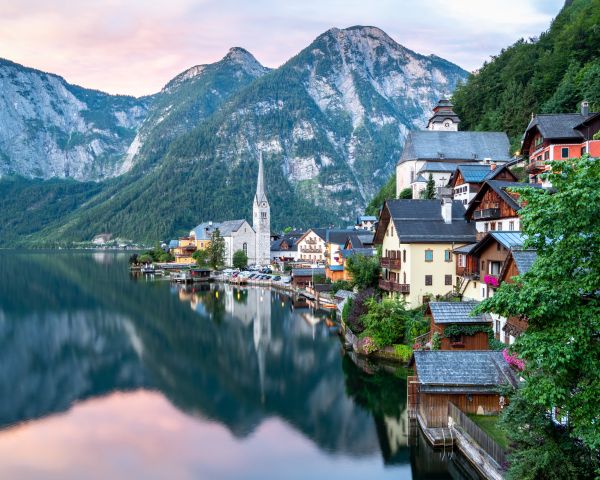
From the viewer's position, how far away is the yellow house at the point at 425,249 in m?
40.8

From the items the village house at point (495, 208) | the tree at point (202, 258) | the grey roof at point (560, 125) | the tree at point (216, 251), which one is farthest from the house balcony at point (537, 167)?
the tree at point (202, 258)

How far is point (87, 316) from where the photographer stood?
64250 millimetres

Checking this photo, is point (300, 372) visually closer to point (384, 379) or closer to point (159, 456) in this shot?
point (384, 379)

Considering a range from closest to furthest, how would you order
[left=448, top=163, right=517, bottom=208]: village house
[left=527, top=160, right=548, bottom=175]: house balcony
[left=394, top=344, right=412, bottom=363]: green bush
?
[left=394, top=344, right=412, bottom=363]: green bush, [left=527, top=160, right=548, bottom=175]: house balcony, [left=448, top=163, right=517, bottom=208]: village house

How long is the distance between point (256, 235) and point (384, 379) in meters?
98.7

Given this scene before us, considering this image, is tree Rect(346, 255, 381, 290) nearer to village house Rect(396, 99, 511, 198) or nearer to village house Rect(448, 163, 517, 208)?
village house Rect(448, 163, 517, 208)

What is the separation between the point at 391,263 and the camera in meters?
43.3

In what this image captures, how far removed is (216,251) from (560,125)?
3256 inches

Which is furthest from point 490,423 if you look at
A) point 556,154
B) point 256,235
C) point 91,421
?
point 256,235

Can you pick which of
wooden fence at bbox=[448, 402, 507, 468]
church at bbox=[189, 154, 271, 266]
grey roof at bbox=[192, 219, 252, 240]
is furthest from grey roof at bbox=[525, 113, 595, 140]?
grey roof at bbox=[192, 219, 252, 240]

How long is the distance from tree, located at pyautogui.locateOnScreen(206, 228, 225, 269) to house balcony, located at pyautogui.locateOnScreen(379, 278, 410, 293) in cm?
7576

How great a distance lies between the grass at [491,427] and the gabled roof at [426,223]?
19.2 m

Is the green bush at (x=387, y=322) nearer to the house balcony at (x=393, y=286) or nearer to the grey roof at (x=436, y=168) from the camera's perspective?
the house balcony at (x=393, y=286)

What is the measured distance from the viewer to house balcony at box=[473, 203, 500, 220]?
37.8 m
